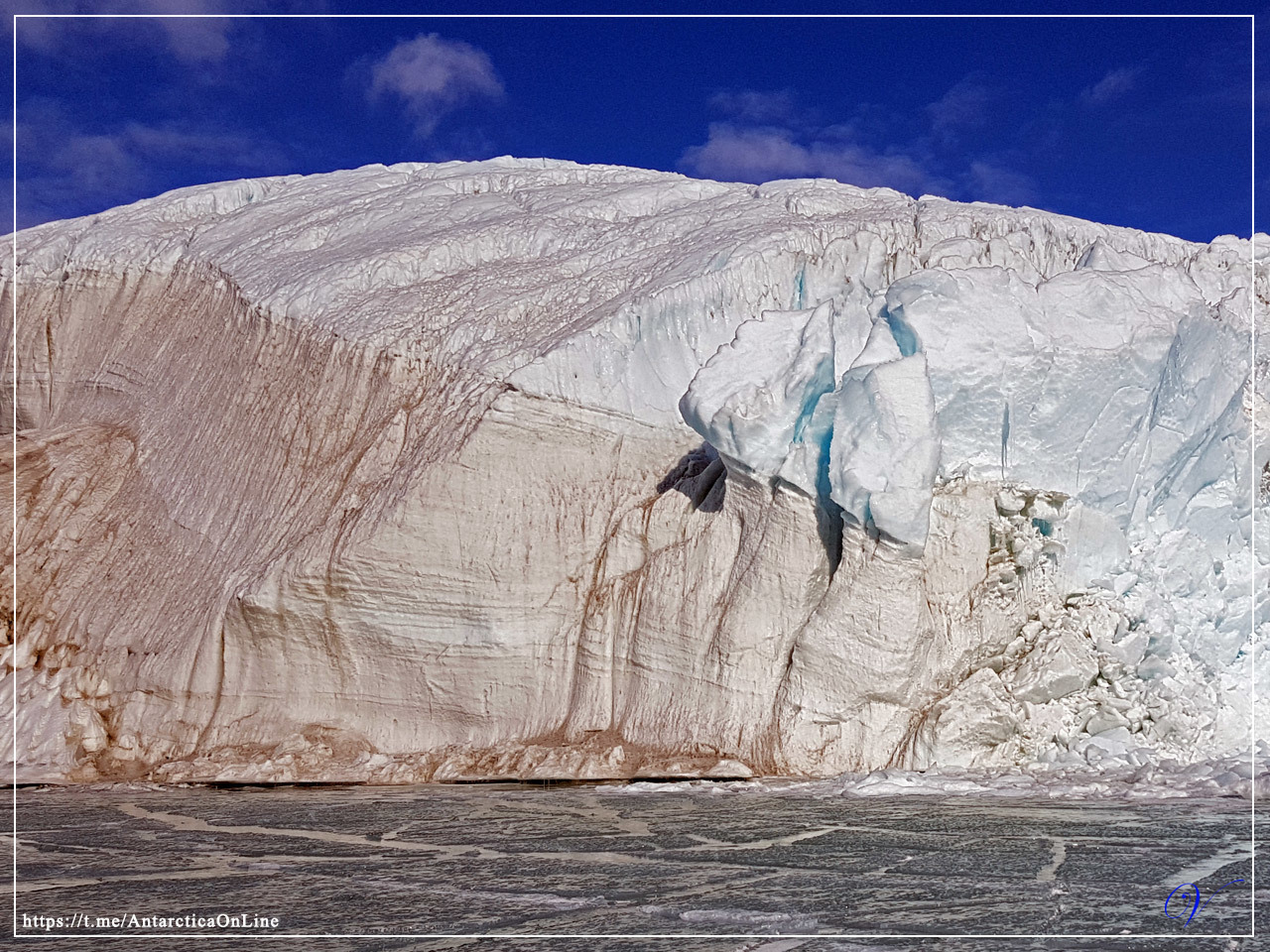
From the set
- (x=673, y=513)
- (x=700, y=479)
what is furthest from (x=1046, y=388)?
(x=673, y=513)

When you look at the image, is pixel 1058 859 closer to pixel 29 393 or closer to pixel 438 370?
pixel 438 370

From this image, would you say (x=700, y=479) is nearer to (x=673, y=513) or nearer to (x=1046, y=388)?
(x=673, y=513)

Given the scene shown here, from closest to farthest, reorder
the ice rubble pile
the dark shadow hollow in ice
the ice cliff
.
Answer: the ice cliff < the ice rubble pile < the dark shadow hollow in ice

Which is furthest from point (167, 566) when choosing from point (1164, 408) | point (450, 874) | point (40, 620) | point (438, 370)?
point (1164, 408)

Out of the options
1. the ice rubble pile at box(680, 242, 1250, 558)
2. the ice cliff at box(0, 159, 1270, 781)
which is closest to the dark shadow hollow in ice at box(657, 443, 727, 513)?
the ice cliff at box(0, 159, 1270, 781)

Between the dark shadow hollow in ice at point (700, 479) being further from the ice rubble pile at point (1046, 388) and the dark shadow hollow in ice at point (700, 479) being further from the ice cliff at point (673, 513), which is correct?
the ice rubble pile at point (1046, 388)

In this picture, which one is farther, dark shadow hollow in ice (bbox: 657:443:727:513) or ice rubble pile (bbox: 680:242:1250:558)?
dark shadow hollow in ice (bbox: 657:443:727:513)

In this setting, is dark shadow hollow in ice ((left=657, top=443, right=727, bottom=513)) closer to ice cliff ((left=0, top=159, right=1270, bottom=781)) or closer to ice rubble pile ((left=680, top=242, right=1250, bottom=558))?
ice cliff ((left=0, top=159, right=1270, bottom=781))

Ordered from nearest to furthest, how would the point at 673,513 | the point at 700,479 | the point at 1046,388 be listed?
the point at 1046,388, the point at 673,513, the point at 700,479

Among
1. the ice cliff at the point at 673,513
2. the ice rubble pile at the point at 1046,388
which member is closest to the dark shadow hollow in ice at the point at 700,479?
the ice cliff at the point at 673,513
